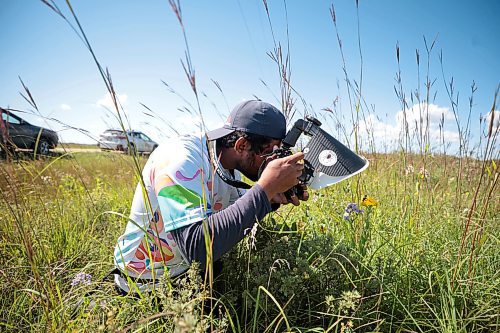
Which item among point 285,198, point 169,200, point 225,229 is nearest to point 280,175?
point 285,198

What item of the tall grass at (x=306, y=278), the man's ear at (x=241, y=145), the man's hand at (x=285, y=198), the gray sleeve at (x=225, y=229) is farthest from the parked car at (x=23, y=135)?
the man's hand at (x=285, y=198)

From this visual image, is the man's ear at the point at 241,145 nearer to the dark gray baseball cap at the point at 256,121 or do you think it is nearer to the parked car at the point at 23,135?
the dark gray baseball cap at the point at 256,121

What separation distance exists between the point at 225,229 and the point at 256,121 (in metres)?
0.65

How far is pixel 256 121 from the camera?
58.1 inches

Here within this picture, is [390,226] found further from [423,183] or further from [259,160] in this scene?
[259,160]

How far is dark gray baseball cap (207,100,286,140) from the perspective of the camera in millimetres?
1475

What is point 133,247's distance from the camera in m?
1.41

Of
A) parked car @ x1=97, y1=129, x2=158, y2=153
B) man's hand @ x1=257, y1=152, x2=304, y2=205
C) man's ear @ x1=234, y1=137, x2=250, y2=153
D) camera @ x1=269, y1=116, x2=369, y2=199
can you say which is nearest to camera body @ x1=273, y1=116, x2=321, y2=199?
camera @ x1=269, y1=116, x2=369, y2=199

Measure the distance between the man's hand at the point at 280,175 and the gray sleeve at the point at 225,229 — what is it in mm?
48

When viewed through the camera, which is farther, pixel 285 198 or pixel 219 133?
pixel 219 133

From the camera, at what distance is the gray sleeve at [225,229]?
1.05 metres

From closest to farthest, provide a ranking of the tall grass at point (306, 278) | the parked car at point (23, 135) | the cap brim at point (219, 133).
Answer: the tall grass at point (306, 278)
the parked car at point (23, 135)
the cap brim at point (219, 133)

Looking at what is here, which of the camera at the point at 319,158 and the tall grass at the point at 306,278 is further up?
the camera at the point at 319,158

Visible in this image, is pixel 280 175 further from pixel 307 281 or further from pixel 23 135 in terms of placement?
pixel 23 135
